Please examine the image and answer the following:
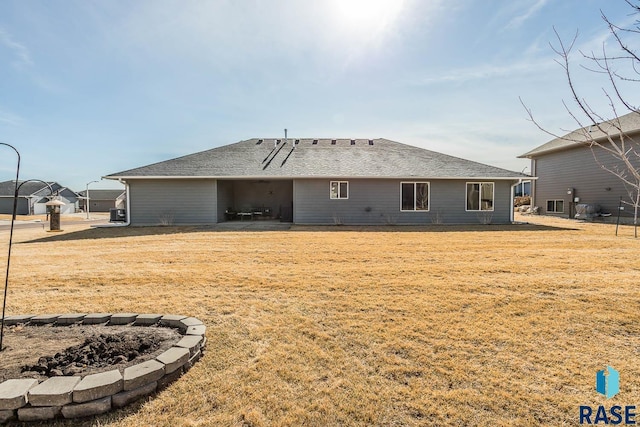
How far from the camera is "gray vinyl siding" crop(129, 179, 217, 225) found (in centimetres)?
1406

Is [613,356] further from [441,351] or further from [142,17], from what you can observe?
[142,17]

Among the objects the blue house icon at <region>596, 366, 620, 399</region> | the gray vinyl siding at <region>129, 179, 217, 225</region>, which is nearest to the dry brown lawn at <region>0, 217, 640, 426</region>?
the blue house icon at <region>596, 366, 620, 399</region>

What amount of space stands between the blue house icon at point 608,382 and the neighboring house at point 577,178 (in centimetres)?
1702

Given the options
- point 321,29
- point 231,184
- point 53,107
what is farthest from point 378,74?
point 53,107

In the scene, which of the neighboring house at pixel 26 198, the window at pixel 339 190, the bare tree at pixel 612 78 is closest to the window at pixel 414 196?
the window at pixel 339 190

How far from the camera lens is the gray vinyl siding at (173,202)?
1406 centimetres

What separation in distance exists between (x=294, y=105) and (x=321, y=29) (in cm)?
623

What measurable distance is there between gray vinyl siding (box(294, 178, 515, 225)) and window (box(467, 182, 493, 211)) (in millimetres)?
317

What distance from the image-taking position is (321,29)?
29.2 feet

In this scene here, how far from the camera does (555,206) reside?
2133 cm

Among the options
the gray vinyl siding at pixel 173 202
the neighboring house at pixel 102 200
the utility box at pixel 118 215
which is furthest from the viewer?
the neighboring house at pixel 102 200

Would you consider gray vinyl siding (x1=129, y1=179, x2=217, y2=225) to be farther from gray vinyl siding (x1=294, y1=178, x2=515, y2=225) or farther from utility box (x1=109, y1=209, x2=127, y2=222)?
gray vinyl siding (x1=294, y1=178, x2=515, y2=225)

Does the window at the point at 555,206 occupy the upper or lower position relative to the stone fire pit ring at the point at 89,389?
upper

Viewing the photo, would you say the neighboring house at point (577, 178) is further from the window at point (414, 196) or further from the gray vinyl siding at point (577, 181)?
the window at point (414, 196)
